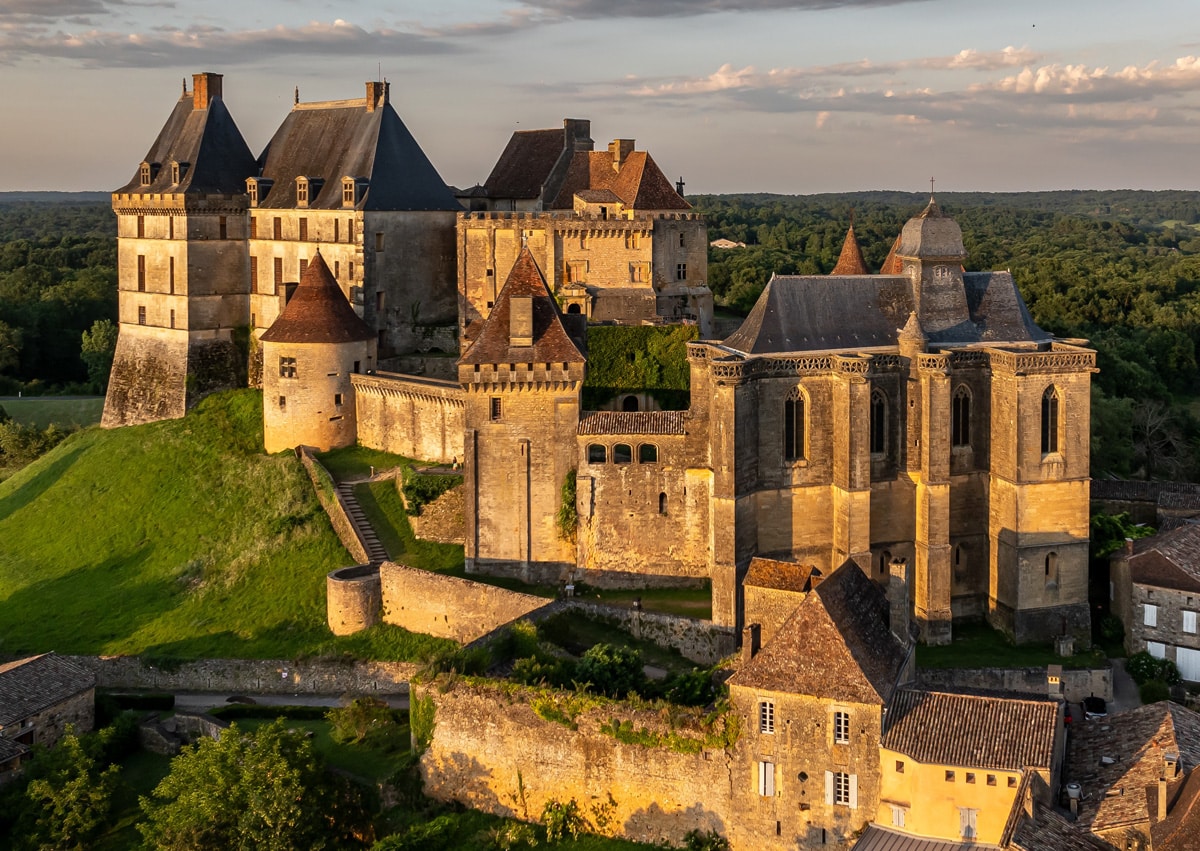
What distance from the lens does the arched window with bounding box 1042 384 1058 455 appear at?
4181 cm

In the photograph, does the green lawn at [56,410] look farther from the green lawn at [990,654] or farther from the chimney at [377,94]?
the green lawn at [990,654]

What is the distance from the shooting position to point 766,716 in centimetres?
3080

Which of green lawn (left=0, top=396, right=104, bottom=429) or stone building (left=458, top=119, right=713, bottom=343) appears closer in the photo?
stone building (left=458, top=119, right=713, bottom=343)

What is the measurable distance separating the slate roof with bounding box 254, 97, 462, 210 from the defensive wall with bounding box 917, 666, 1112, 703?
3166 centimetres

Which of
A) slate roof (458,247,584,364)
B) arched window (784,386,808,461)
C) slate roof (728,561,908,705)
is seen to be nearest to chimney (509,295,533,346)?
slate roof (458,247,584,364)

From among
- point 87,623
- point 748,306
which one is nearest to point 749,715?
point 87,623

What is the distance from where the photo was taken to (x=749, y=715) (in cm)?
3088

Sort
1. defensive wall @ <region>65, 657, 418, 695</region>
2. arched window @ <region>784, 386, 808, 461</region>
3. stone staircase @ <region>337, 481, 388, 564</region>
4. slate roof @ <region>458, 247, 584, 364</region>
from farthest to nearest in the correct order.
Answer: stone staircase @ <region>337, 481, 388, 564</region>
slate roof @ <region>458, 247, 584, 364</region>
defensive wall @ <region>65, 657, 418, 695</region>
arched window @ <region>784, 386, 808, 461</region>

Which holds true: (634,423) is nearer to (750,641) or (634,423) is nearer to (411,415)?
(411,415)

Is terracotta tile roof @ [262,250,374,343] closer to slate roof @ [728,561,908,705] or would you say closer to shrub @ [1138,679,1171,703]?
slate roof @ [728,561,908,705]

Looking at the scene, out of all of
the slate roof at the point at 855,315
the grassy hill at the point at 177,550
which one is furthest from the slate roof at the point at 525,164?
the slate roof at the point at 855,315

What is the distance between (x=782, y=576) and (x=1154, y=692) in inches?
446

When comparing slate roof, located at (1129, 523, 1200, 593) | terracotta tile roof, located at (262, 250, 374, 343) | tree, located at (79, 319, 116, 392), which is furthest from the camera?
tree, located at (79, 319, 116, 392)

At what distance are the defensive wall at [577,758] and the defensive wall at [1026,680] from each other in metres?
8.17
